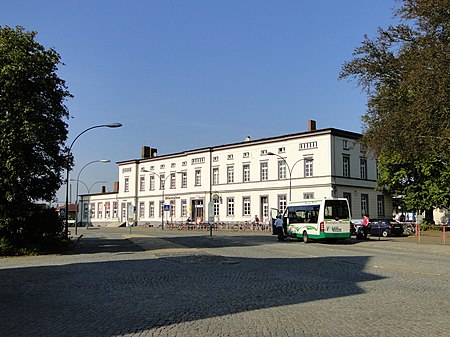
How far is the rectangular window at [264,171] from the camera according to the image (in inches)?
2344

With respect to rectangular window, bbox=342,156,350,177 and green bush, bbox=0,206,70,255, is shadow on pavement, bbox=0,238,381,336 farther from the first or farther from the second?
rectangular window, bbox=342,156,350,177

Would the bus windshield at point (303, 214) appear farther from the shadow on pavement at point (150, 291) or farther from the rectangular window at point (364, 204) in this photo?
the rectangular window at point (364, 204)

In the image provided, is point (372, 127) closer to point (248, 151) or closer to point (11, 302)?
point (11, 302)

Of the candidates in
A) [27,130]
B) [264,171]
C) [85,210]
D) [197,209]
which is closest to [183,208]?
[197,209]

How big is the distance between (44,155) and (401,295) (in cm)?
1698

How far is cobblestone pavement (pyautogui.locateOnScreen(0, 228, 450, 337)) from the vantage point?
7.36 meters

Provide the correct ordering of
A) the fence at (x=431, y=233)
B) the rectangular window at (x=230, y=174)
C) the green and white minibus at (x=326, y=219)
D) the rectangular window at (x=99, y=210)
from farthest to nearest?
1. the rectangular window at (x=99, y=210)
2. the rectangular window at (x=230, y=174)
3. the fence at (x=431, y=233)
4. the green and white minibus at (x=326, y=219)

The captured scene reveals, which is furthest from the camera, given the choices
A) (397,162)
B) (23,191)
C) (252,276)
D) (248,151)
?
(248,151)

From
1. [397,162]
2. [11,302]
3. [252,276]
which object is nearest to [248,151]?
[397,162]

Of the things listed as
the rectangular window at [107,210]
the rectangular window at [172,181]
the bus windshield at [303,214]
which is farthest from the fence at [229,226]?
the rectangular window at [107,210]

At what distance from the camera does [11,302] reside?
9734 mm

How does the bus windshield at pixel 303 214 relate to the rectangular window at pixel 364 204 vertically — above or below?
below

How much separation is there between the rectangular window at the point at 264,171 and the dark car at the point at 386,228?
66.3ft

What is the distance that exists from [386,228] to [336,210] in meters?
13.5
